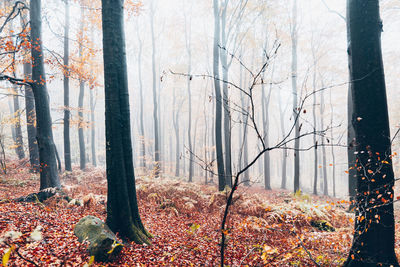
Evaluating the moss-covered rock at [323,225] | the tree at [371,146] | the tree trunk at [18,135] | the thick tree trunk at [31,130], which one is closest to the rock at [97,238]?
the tree at [371,146]

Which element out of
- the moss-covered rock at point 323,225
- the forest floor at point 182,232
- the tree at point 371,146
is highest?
the tree at point 371,146

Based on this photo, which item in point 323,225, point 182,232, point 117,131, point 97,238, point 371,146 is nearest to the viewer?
point 371,146

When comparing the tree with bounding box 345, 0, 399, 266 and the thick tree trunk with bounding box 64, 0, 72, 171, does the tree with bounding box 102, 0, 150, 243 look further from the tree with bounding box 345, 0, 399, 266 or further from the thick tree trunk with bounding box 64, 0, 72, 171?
the thick tree trunk with bounding box 64, 0, 72, 171

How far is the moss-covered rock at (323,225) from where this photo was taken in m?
6.05

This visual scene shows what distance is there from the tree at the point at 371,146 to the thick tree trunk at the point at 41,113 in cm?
841

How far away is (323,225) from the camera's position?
20.6 feet

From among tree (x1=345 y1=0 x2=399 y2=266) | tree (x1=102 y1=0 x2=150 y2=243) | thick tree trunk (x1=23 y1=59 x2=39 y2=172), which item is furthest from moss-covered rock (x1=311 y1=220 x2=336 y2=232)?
thick tree trunk (x1=23 y1=59 x2=39 y2=172)

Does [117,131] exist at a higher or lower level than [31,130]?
lower

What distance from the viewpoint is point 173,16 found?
1902 cm

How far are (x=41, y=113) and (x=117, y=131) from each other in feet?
14.0

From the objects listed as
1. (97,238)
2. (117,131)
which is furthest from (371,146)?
(97,238)

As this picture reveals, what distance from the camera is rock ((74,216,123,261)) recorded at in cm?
362

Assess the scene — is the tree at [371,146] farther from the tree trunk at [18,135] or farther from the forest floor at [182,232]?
the tree trunk at [18,135]

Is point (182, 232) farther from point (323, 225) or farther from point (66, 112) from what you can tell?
point (66, 112)
